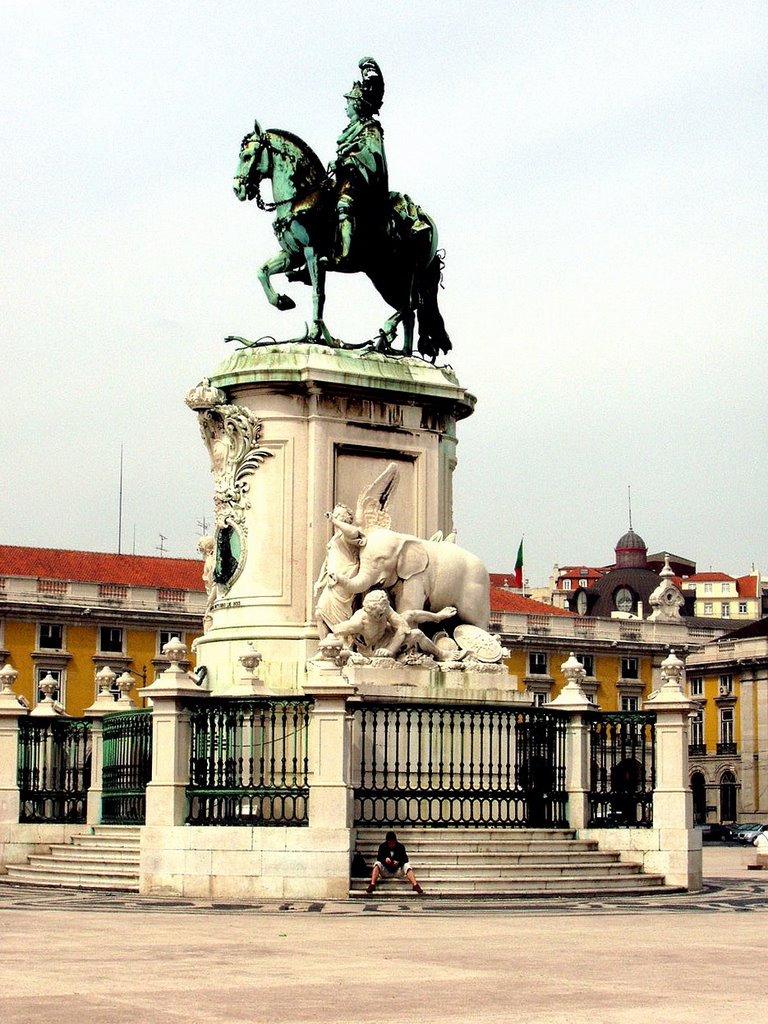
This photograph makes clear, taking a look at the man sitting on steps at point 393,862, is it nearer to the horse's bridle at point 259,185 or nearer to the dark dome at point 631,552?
the horse's bridle at point 259,185

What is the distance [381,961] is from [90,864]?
10.9 meters

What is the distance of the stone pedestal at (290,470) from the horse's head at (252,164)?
2.33m

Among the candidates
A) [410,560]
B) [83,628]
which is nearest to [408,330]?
[410,560]

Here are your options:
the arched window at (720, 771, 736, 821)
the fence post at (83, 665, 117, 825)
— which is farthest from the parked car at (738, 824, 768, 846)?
the fence post at (83, 665, 117, 825)

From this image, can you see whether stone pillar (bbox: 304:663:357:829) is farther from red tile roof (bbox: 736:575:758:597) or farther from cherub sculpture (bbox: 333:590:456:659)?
red tile roof (bbox: 736:575:758:597)

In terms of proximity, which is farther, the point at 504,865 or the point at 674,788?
the point at 674,788

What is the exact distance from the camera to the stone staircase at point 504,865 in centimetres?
2298

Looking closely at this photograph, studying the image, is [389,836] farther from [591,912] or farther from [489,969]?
[489,969]

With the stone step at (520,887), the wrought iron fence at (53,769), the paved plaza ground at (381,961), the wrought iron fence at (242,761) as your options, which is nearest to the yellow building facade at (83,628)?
the wrought iron fence at (53,769)

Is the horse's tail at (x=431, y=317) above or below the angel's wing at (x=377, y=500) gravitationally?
above

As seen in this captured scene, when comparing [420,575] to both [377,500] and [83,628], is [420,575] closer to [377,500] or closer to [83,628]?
[377,500]

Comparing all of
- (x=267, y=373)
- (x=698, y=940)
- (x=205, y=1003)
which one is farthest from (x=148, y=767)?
(x=205, y=1003)

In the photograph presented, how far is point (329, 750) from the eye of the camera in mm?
→ 23156

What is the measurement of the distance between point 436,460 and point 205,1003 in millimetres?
15122
